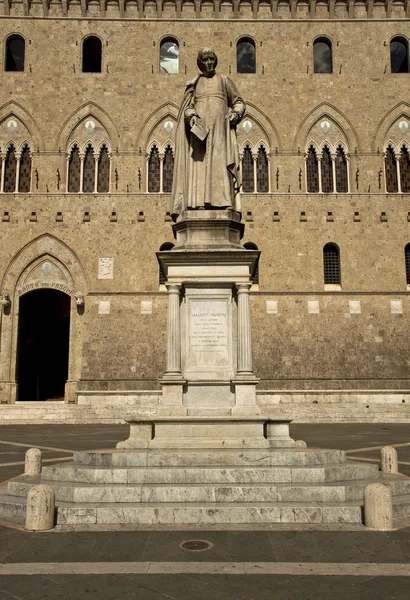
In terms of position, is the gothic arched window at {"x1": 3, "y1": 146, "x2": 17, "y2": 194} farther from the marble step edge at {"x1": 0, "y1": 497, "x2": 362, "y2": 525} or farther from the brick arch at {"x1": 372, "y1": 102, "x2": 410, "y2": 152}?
the marble step edge at {"x1": 0, "y1": 497, "x2": 362, "y2": 525}

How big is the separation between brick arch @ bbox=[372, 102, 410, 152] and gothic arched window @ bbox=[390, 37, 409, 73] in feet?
8.99

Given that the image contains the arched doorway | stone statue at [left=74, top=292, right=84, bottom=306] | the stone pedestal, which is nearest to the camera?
the stone pedestal

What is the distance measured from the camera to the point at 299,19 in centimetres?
2808

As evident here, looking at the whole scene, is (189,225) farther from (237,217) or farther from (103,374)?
(103,374)

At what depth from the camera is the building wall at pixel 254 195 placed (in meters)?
25.5

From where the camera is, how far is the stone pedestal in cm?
835

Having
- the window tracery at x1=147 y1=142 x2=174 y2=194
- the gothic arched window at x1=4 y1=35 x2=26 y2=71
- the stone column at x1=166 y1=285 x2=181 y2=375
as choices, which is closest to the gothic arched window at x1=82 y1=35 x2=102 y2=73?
the gothic arched window at x1=4 y1=35 x2=26 y2=71

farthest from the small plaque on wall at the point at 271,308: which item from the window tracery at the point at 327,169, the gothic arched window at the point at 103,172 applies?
the gothic arched window at the point at 103,172

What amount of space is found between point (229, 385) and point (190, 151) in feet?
12.5

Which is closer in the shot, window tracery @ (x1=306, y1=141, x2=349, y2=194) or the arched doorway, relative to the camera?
window tracery @ (x1=306, y1=141, x2=349, y2=194)

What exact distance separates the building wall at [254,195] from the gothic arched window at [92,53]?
0.57 m
